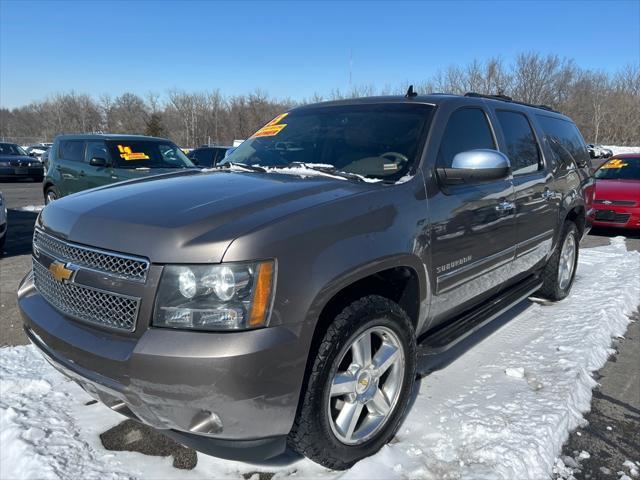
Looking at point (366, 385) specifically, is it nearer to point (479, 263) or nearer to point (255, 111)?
point (479, 263)

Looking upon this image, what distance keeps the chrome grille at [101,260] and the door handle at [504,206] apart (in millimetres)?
2507

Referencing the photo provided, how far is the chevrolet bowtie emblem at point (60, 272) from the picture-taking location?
223cm

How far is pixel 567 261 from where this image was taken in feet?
17.7

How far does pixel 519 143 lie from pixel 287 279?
298cm

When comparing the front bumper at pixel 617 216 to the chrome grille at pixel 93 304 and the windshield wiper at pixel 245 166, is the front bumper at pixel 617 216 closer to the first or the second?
the windshield wiper at pixel 245 166

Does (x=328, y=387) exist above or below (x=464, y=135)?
below

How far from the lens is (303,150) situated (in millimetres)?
3408

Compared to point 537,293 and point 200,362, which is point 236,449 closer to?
point 200,362

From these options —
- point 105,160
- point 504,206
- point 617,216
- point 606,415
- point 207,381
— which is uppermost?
point 105,160

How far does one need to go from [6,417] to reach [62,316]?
2.99 ft

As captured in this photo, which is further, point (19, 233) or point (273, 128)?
point (19, 233)

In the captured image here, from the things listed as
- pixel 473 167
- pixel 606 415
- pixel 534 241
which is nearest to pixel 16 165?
pixel 534 241

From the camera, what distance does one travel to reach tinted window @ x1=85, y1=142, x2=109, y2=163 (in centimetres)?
939

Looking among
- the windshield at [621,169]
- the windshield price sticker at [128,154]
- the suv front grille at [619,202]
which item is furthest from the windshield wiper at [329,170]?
the windshield at [621,169]
